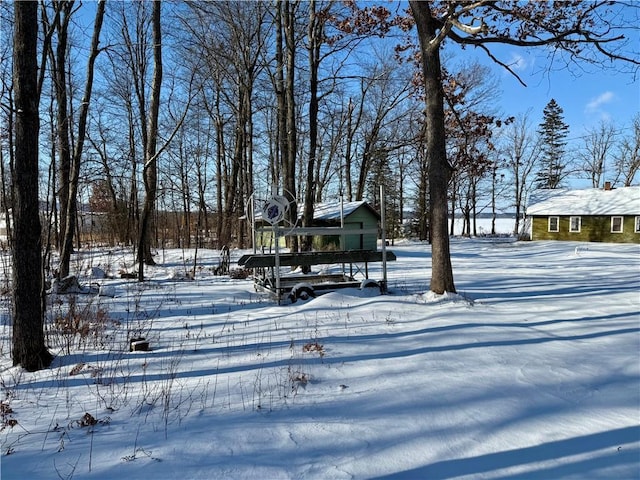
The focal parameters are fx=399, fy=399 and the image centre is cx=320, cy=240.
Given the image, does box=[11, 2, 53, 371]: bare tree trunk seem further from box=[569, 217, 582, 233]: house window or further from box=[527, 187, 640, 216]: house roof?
box=[569, 217, 582, 233]: house window

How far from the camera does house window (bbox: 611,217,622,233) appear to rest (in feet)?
97.7

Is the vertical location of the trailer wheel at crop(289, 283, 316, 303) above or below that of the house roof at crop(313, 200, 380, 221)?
below

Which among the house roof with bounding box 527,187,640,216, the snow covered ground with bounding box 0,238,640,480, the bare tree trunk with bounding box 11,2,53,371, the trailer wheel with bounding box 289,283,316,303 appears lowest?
the snow covered ground with bounding box 0,238,640,480

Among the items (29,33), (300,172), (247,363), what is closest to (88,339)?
(247,363)

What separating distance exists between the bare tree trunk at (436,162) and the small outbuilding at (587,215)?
2973 cm

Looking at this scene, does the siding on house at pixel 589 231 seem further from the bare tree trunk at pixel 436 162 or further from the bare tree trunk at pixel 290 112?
the bare tree trunk at pixel 436 162

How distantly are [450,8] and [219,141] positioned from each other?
2287cm

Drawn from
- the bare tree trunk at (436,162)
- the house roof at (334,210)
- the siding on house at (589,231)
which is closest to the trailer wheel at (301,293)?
the bare tree trunk at (436,162)

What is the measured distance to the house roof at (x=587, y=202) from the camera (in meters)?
29.9

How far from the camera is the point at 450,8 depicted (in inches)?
259

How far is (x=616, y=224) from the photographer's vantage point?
98.5ft

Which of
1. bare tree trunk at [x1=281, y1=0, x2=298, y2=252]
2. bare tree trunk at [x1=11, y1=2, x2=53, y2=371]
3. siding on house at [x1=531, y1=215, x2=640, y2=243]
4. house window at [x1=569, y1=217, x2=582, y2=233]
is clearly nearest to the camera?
bare tree trunk at [x1=11, y1=2, x2=53, y2=371]

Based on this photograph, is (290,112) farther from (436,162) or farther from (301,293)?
(301,293)

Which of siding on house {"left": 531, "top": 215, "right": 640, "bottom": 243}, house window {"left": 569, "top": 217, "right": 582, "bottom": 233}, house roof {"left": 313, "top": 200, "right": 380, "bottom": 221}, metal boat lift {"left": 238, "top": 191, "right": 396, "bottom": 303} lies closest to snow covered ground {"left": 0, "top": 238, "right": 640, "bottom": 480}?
metal boat lift {"left": 238, "top": 191, "right": 396, "bottom": 303}
